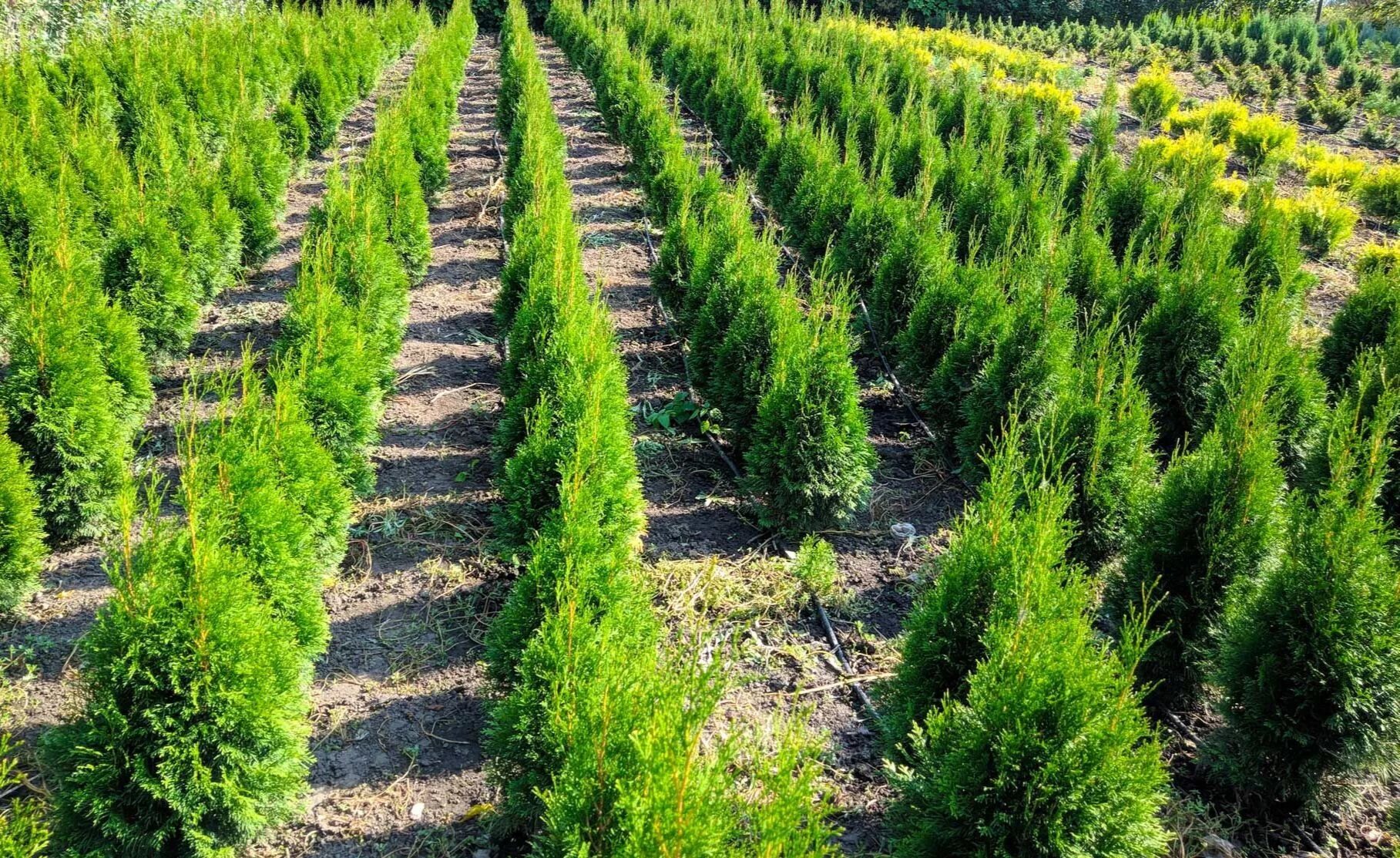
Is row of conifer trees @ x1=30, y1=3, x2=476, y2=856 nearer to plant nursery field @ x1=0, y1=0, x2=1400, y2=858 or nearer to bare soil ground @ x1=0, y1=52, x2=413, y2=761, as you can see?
plant nursery field @ x1=0, y1=0, x2=1400, y2=858

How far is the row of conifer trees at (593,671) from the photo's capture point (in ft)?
8.54

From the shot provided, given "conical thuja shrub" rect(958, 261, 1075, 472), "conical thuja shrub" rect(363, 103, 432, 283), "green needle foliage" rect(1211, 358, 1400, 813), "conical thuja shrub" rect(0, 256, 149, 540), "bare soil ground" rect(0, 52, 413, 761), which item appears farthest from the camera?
"conical thuja shrub" rect(363, 103, 432, 283)

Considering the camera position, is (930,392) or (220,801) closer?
(220,801)

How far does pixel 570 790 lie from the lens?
2.84 meters

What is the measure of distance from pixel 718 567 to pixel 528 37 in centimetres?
Answer: 1541

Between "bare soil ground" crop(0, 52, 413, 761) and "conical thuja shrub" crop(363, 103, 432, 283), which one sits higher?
"conical thuja shrub" crop(363, 103, 432, 283)

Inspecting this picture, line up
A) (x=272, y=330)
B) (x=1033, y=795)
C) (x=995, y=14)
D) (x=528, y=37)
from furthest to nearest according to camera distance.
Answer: (x=995, y=14) < (x=528, y=37) < (x=272, y=330) < (x=1033, y=795)

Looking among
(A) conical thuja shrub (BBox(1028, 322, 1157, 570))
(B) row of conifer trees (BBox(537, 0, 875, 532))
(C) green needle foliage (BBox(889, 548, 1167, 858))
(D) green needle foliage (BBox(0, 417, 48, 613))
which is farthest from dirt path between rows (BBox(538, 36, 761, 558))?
(D) green needle foliage (BBox(0, 417, 48, 613))

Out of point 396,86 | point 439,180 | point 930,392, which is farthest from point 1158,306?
point 396,86

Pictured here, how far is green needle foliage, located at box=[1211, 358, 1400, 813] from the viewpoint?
369 centimetres

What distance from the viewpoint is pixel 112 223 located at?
23.9 feet

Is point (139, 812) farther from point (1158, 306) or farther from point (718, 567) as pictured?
point (1158, 306)

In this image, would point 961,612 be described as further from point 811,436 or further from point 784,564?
point 811,436

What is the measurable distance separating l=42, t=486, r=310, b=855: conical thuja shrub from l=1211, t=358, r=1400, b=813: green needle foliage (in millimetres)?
4161
